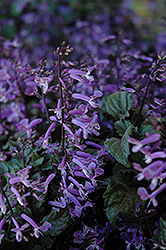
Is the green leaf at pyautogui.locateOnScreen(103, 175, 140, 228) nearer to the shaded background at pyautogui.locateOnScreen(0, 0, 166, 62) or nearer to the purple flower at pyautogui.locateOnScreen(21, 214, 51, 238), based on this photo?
the purple flower at pyautogui.locateOnScreen(21, 214, 51, 238)

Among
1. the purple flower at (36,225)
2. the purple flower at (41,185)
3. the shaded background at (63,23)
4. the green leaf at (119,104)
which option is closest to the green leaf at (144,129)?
the green leaf at (119,104)

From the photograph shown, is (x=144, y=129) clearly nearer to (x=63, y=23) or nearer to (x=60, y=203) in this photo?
(x=60, y=203)

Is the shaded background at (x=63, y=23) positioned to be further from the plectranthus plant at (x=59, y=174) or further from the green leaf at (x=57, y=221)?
the green leaf at (x=57, y=221)

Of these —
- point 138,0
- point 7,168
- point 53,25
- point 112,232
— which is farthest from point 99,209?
point 138,0

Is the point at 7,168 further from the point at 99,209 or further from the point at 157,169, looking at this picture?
the point at 157,169

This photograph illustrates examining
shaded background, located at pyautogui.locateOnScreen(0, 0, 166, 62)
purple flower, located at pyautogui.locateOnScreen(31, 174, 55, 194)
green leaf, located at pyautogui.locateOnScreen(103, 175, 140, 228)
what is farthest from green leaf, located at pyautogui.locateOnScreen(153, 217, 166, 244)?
shaded background, located at pyautogui.locateOnScreen(0, 0, 166, 62)
